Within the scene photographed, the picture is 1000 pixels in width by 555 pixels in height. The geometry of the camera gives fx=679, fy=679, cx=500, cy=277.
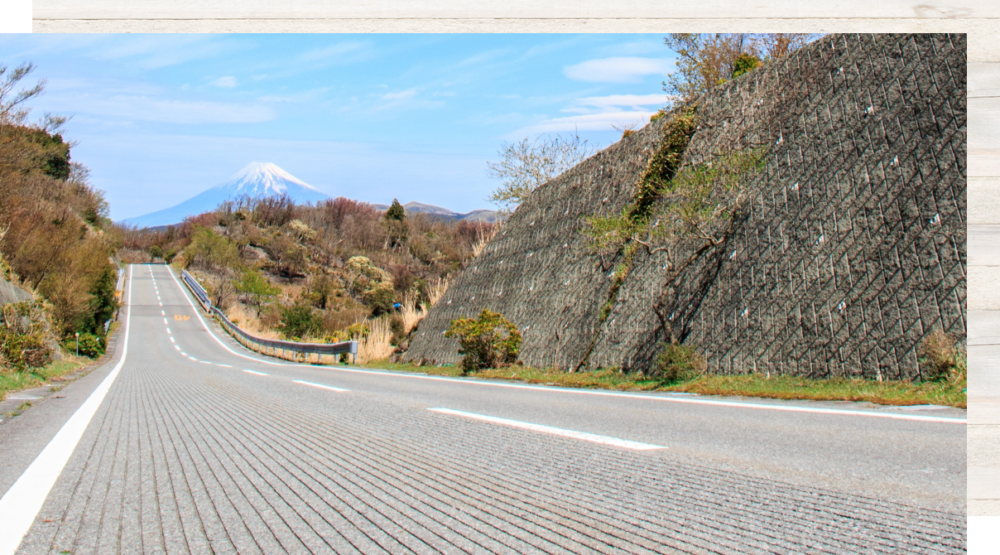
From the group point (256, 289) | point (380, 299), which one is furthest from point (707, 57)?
point (256, 289)

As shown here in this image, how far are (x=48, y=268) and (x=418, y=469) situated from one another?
106ft

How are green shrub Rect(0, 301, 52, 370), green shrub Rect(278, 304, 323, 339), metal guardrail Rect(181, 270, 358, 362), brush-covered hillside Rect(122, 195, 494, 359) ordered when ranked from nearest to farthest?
green shrub Rect(0, 301, 52, 370) → metal guardrail Rect(181, 270, 358, 362) → green shrub Rect(278, 304, 323, 339) → brush-covered hillside Rect(122, 195, 494, 359)

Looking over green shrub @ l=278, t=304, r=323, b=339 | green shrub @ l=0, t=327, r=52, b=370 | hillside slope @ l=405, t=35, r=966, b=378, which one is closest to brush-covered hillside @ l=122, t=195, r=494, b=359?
green shrub @ l=278, t=304, r=323, b=339

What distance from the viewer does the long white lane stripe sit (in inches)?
105

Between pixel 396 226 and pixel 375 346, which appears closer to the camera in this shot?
pixel 375 346

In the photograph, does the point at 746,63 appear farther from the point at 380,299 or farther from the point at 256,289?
the point at 256,289

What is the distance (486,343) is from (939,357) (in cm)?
921

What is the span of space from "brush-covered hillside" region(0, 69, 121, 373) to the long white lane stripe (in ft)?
8.11

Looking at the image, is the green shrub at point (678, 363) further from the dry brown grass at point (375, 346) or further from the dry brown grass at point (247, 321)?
the dry brown grass at point (247, 321)

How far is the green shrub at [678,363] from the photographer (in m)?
9.62

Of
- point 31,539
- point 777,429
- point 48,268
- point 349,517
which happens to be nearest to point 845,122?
point 777,429

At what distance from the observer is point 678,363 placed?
9594mm

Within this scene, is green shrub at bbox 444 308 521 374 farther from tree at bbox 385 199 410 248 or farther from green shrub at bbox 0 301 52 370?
tree at bbox 385 199 410 248

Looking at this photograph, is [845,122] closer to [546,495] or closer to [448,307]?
[546,495]
